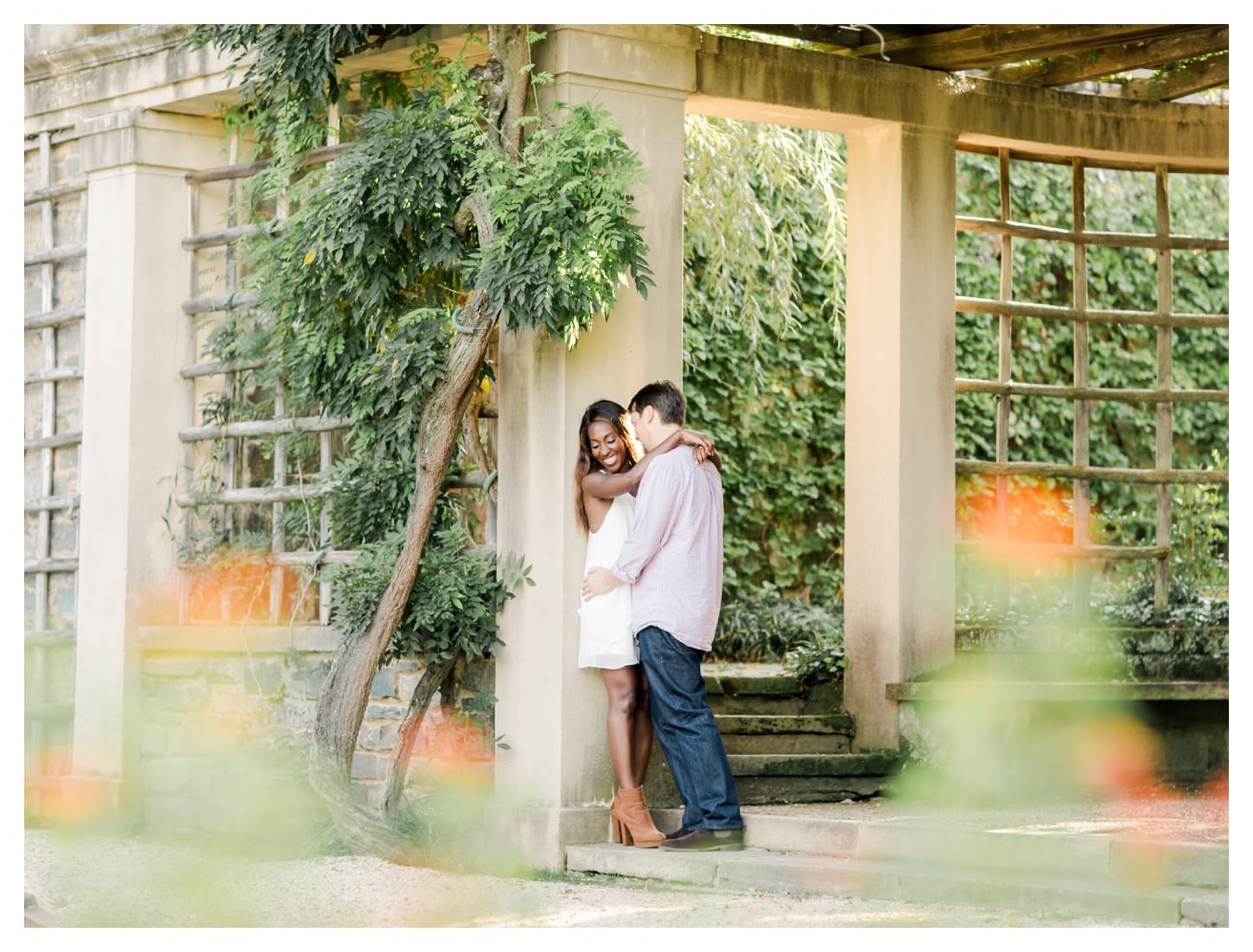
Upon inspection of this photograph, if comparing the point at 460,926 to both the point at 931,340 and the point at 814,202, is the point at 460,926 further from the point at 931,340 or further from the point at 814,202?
the point at 814,202

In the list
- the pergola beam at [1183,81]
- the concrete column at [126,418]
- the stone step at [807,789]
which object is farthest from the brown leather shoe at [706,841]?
the pergola beam at [1183,81]

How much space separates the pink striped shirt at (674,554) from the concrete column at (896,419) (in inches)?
59.1

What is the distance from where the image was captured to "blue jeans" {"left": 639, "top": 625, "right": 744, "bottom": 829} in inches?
240

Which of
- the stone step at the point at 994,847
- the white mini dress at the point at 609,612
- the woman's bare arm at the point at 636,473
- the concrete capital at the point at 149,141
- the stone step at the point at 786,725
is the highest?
the concrete capital at the point at 149,141

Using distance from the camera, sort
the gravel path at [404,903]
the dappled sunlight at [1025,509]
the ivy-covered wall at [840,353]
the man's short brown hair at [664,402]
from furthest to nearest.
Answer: the dappled sunlight at [1025,509]
the ivy-covered wall at [840,353]
the man's short brown hair at [664,402]
the gravel path at [404,903]

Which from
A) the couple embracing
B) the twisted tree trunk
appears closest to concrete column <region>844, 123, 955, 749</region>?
the couple embracing

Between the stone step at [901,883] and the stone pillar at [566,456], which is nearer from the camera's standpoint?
the stone step at [901,883]

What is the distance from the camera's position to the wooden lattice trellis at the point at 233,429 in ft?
24.7

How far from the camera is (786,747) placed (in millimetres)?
7375

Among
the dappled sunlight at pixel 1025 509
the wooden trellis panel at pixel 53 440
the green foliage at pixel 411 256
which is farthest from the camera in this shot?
the dappled sunlight at pixel 1025 509

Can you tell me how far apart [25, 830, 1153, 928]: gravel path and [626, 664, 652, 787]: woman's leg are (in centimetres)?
43

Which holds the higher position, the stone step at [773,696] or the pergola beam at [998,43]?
the pergola beam at [998,43]

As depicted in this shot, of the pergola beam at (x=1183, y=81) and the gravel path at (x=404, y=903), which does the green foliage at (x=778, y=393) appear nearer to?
the pergola beam at (x=1183, y=81)

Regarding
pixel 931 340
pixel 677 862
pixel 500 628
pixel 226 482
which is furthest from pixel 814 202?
pixel 677 862
